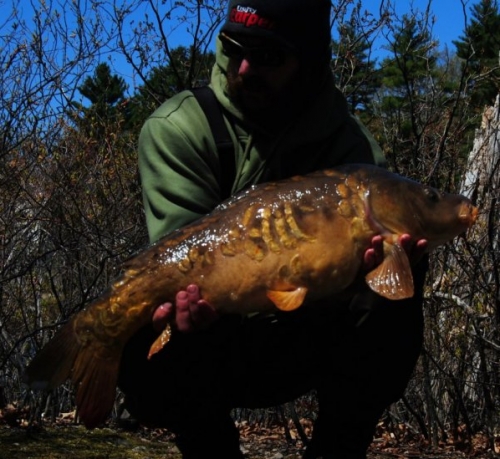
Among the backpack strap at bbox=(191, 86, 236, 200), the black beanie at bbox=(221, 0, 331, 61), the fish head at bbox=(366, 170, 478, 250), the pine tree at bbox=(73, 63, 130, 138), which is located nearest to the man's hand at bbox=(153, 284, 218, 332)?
the fish head at bbox=(366, 170, 478, 250)

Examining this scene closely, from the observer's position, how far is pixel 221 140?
3285 millimetres

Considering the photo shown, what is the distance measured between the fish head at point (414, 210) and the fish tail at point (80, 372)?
90 centimetres

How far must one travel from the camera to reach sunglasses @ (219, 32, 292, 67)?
3.20m

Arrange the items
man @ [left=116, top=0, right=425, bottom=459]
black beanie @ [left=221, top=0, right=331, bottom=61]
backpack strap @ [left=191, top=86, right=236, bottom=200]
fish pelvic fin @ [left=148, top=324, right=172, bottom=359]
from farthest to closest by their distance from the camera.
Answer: backpack strap @ [left=191, top=86, right=236, bottom=200]
black beanie @ [left=221, top=0, right=331, bottom=61]
man @ [left=116, top=0, right=425, bottom=459]
fish pelvic fin @ [left=148, top=324, right=172, bottom=359]

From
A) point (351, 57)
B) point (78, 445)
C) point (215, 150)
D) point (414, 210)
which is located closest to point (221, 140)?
point (215, 150)

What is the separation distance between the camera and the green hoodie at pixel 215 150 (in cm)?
318

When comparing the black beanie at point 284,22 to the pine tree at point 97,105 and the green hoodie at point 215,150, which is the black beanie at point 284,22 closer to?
the green hoodie at point 215,150

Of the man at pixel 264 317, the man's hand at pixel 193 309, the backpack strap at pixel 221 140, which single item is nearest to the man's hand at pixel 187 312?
the man's hand at pixel 193 309

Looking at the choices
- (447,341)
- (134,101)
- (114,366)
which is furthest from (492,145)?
(114,366)

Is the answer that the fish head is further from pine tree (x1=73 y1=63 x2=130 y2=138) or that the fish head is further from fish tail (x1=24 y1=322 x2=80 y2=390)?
pine tree (x1=73 y1=63 x2=130 y2=138)

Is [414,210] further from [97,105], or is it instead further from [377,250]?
[97,105]

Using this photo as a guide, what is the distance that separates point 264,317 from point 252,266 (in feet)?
1.30

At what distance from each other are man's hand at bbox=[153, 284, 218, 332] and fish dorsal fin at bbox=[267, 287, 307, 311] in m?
0.19

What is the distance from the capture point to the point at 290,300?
267 centimetres
